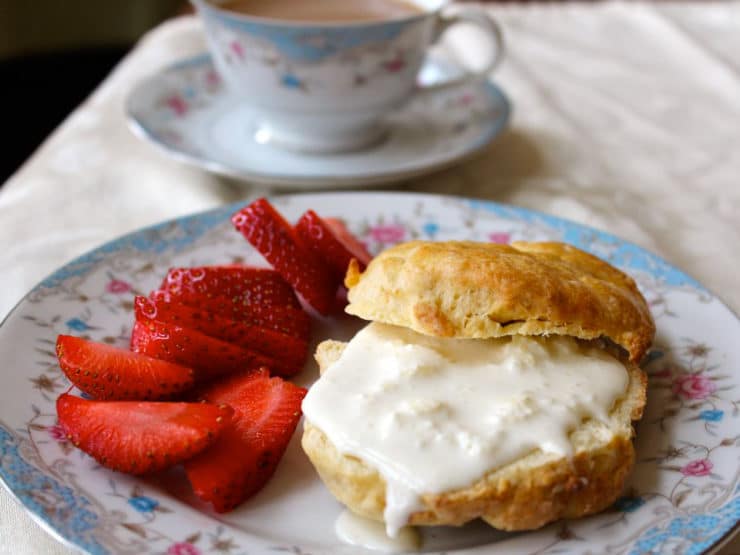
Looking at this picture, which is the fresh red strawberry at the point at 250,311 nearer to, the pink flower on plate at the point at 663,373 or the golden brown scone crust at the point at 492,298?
the golden brown scone crust at the point at 492,298

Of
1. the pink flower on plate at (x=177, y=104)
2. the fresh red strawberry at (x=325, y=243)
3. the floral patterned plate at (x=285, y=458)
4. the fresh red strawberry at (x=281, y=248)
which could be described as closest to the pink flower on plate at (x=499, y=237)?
the floral patterned plate at (x=285, y=458)

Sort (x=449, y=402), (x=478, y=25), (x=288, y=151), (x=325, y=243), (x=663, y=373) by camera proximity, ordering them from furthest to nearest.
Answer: (x=478, y=25)
(x=288, y=151)
(x=325, y=243)
(x=663, y=373)
(x=449, y=402)

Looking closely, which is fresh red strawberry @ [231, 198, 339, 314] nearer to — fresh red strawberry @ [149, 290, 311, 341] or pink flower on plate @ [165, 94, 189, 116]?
fresh red strawberry @ [149, 290, 311, 341]

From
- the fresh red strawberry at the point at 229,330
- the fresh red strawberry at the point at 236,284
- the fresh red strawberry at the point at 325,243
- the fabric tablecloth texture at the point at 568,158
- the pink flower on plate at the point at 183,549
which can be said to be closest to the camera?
the pink flower on plate at the point at 183,549

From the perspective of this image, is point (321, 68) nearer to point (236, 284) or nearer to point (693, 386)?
point (236, 284)

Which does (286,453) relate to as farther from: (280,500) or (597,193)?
(597,193)

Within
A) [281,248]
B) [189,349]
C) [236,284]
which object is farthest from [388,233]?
[189,349]

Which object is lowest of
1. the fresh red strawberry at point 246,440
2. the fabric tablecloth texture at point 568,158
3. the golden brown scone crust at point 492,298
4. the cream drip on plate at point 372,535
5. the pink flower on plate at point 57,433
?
the fabric tablecloth texture at point 568,158
